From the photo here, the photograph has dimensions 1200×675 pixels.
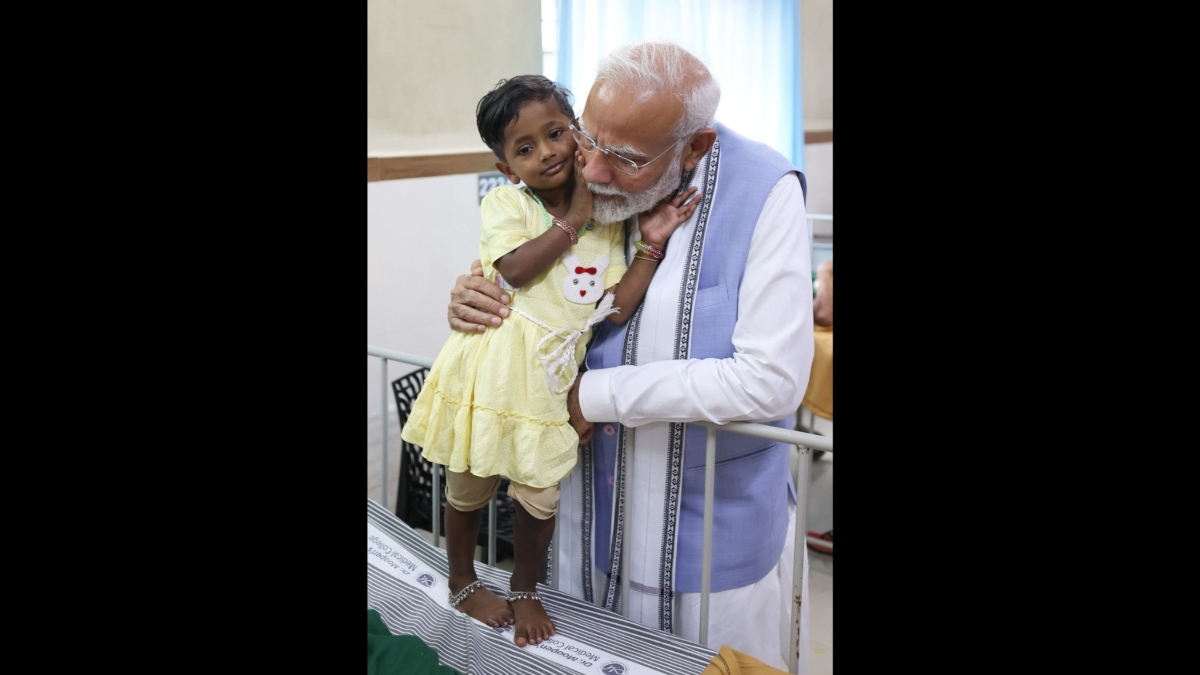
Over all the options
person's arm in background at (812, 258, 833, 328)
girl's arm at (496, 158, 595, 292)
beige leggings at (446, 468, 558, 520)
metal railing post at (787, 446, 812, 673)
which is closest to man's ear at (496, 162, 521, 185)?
girl's arm at (496, 158, 595, 292)

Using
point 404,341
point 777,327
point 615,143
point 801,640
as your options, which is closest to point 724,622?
point 801,640

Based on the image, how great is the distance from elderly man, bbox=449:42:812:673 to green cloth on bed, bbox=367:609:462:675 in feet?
1.04

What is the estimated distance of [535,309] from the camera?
1.40m

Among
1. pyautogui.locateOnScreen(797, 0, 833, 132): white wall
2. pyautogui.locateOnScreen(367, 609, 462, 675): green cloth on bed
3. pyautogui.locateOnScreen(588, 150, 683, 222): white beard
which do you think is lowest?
pyautogui.locateOnScreen(367, 609, 462, 675): green cloth on bed

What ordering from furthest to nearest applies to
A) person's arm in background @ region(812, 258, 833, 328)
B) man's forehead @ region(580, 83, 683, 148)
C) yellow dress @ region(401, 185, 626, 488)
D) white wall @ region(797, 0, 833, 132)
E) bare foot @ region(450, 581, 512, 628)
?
white wall @ region(797, 0, 833, 132), person's arm in background @ region(812, 258, 833, 328), bare foot @ region(450, 581, 512, 628), yellow dress @ region(401, 185, 626, 488), man's forehead @ region(580, 83, 683, 148)

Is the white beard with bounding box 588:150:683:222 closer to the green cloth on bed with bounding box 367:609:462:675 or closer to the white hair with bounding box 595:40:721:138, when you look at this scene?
the white hair with bounding box 595:40:721:138

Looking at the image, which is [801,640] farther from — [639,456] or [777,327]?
[777,327]

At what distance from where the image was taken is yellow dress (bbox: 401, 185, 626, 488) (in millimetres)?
1388

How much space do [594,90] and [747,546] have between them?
0.80 meters

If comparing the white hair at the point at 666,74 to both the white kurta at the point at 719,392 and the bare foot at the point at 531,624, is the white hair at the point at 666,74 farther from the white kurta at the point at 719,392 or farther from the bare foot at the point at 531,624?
the bare foot at the point at 531,624

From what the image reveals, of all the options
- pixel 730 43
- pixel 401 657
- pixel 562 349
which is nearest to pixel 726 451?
pixel 562 349

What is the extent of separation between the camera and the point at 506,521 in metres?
2.50

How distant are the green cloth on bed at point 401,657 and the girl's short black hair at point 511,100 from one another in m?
0.86

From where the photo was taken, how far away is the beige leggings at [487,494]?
143 centimetres
